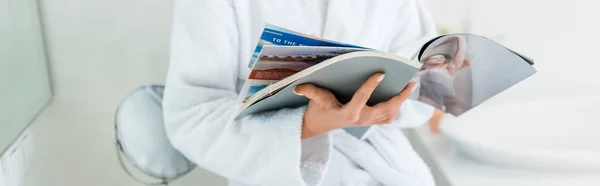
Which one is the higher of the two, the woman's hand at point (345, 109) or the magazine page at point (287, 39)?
the magazine page at point (287, 39)

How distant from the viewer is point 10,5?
0.99 meters

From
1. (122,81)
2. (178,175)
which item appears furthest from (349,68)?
(122,81)

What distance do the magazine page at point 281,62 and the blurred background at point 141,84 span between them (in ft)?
1.46

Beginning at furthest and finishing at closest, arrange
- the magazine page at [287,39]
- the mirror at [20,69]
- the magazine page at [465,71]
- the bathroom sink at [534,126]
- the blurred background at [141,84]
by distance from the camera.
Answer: the bathroom sink at [534,126]
the blurred background at [141,84]
the mirror at [20,69]
the magazine page at [465,71]
the magazine page at [287,39]

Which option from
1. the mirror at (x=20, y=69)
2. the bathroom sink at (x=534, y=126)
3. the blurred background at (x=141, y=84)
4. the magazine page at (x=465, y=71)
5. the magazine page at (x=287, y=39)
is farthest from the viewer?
the bathroom sink at (x=534, y=126)

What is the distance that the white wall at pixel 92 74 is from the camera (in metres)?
1.15

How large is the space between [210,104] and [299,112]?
0.14 m

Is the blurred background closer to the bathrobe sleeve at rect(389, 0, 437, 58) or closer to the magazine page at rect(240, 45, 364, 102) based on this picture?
the bathrobe sleeve at rect(389, 0, 437, 58)

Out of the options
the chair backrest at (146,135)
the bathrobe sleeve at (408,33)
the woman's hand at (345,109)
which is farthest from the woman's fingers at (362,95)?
the chair backrest at (146,135)

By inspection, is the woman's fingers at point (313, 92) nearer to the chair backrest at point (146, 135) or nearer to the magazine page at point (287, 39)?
the magazine page at point (287, 39)

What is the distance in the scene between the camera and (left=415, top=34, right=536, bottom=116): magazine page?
0.80 meters

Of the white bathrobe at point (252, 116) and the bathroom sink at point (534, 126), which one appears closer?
the white bathrobe at point (252, 116)

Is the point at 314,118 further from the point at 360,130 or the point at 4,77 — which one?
the point at 4,77

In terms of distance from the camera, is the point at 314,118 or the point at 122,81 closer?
the point at 314,118
